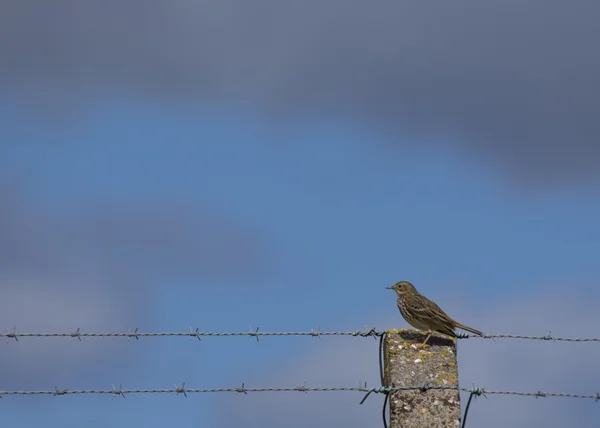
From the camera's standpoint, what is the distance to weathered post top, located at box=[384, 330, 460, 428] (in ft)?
32.2

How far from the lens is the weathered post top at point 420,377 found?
983cm

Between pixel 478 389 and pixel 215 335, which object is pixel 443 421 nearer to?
pixel 478 389

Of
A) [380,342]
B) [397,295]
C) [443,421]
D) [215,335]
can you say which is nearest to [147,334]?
[215,335]

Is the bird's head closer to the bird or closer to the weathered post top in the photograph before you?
the bird

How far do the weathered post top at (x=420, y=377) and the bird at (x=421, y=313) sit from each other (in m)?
0.69

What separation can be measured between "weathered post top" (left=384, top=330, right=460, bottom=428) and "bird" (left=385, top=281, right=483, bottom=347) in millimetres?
690

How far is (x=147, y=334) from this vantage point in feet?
33.3

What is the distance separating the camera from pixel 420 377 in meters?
10.0

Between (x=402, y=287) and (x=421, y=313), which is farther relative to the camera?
(x=402, y=287)

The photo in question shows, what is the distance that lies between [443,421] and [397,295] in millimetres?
4173

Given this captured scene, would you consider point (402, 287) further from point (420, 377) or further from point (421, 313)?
point (420, 377)

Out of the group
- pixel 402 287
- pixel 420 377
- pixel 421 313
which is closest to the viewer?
pixel 420 377

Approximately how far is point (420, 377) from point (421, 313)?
2406 millimetres

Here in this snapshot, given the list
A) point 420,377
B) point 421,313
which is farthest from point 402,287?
point 420,377
